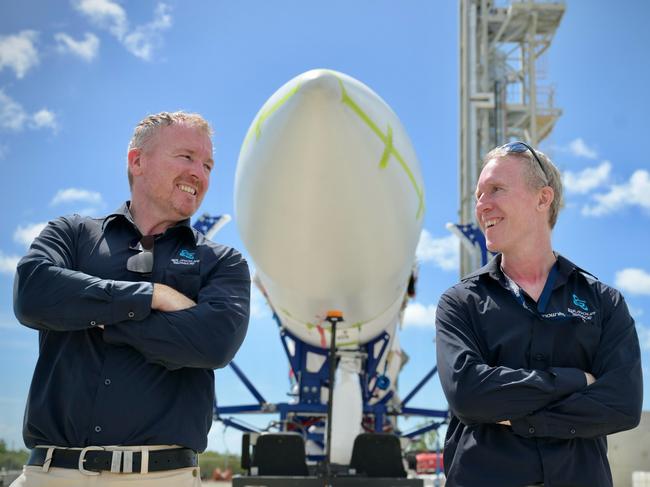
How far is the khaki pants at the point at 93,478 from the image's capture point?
83.7 inches

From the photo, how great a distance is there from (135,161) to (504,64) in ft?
67.8

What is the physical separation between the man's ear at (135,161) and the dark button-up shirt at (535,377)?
1.31 meters

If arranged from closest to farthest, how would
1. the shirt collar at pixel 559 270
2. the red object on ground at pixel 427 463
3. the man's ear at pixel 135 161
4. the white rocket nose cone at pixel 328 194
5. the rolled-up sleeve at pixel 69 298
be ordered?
1. the rolled-up sleeve at pixel 69 298
2. the shirt collar at pixel 559 270
3. the man's ear at pixel 135 161
4. the white rocket nose cone at pixel 328 194
5. the red object on ground at pixel 427 463

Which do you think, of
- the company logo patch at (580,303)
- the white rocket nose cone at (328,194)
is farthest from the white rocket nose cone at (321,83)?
the company logo patch at (580,303)

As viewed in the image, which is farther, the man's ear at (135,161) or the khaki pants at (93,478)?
the man's ear at (135,161)

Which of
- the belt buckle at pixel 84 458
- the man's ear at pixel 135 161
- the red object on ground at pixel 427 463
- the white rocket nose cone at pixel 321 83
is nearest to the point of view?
the belt buckle at pixel 84 458

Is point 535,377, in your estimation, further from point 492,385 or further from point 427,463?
point 427,463

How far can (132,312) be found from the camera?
229cm

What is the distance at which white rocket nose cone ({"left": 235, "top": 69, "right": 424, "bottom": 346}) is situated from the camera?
4.66 m

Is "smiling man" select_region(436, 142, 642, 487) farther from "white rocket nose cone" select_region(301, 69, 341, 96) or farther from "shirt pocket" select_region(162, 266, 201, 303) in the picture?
"white rocket nose cone" select_region(301, 69, 341, 96)

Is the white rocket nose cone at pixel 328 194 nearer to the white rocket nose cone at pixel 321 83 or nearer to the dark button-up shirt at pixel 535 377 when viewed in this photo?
the white rocket nose cone at pixel 321 83

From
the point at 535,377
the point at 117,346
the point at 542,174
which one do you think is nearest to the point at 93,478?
the point at 117,346

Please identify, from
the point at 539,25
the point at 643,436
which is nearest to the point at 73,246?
the point at 643,436

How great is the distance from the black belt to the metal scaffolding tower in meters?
17.4
